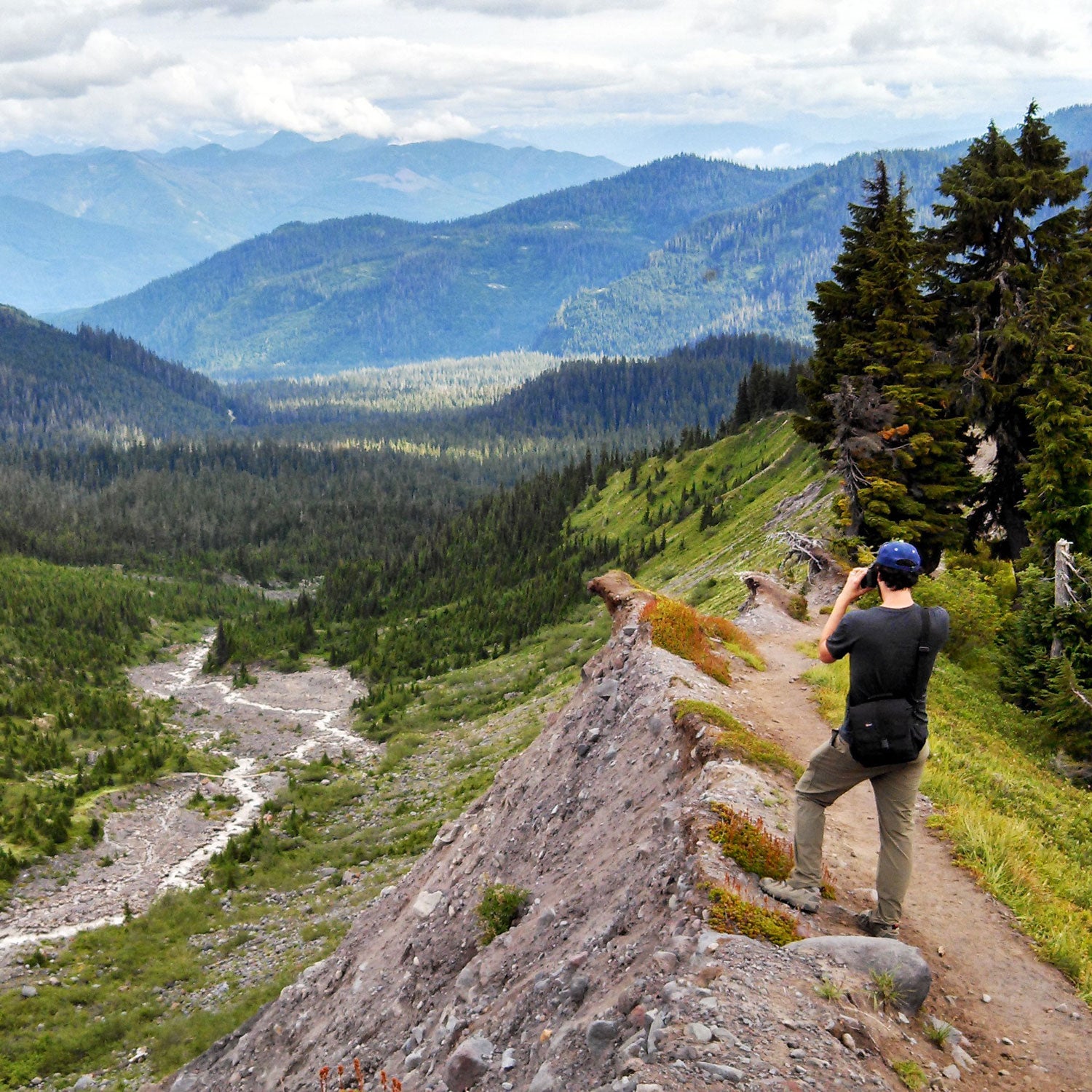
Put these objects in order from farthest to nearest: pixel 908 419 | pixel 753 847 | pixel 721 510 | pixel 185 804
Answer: pixel 721 510
pixel 185 804
pixel 908 419
pixel 753 847

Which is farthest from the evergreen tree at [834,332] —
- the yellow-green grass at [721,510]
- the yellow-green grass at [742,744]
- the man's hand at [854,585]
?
the man's hand at [854,585]

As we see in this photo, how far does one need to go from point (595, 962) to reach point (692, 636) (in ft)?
40.1

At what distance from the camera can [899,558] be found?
10.5 metres

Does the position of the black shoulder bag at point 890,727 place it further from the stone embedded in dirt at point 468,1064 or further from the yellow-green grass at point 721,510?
the yellow-green grass at point 721,510

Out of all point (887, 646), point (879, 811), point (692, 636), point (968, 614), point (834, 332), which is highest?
point (834, 332)

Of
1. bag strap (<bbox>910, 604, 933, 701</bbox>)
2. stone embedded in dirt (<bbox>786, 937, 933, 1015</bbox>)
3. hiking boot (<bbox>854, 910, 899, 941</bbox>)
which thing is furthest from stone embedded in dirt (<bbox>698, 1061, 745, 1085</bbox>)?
bag strap (<bbox>910, 604, 933, 701</bbox>)

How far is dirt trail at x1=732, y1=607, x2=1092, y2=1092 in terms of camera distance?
934 centimetres

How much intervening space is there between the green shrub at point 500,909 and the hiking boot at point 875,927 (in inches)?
279

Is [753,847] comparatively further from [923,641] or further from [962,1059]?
[923,641]

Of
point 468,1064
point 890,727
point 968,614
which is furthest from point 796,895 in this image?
point 968,614

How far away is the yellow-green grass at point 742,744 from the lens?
1557 cm

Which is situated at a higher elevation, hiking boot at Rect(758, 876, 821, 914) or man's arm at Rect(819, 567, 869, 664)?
man's arm at Rect(819, 567, 869, 664)

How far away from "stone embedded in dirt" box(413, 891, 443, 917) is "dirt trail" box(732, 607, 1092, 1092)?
10.6 meters

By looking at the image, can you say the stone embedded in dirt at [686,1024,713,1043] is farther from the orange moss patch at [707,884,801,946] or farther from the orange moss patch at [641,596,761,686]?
the orange moss patch at [641,596,761,686]
